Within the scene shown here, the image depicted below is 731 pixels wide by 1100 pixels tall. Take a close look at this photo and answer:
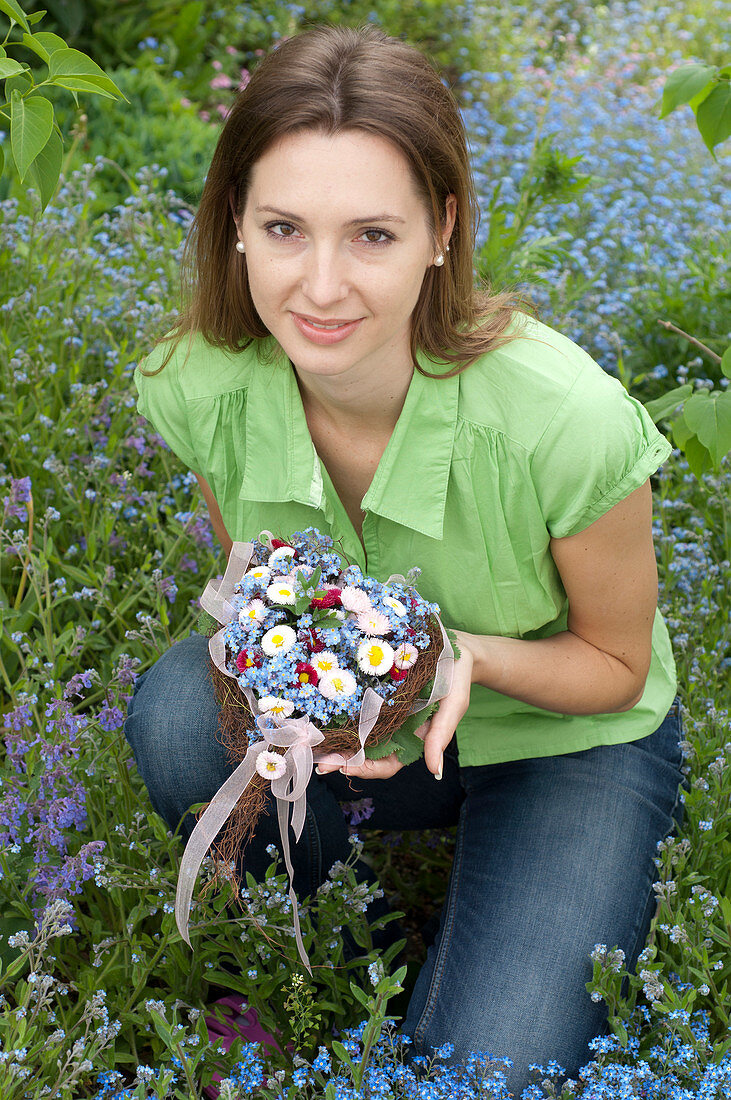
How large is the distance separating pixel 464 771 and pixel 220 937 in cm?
54

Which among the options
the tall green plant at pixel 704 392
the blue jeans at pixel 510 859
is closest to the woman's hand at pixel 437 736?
the blue jeans at pixel 510 859

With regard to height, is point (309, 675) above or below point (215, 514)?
above

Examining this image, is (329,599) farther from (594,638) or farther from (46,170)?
(46,170)

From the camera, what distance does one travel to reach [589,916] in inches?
66.6

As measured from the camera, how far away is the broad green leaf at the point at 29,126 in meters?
1.32

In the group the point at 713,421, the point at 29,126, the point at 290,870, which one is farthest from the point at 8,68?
the point at 713,421

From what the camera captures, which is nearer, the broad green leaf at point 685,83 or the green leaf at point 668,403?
the broad green leaf at point 685,83

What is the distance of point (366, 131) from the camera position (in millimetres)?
1490

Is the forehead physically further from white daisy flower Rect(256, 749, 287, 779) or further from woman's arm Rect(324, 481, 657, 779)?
Result: white daisy flower Rect(256, 749, 287, 779)

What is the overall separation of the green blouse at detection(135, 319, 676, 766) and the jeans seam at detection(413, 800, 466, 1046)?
→ 17cm

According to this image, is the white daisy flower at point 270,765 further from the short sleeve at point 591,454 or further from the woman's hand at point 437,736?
the short sleeve at point 591,454

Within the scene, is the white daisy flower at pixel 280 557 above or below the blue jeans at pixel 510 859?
above

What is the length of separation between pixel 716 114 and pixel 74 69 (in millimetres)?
1112

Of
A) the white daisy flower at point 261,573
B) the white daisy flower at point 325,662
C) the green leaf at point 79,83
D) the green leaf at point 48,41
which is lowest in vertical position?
the white daisy flower at point 325,662
